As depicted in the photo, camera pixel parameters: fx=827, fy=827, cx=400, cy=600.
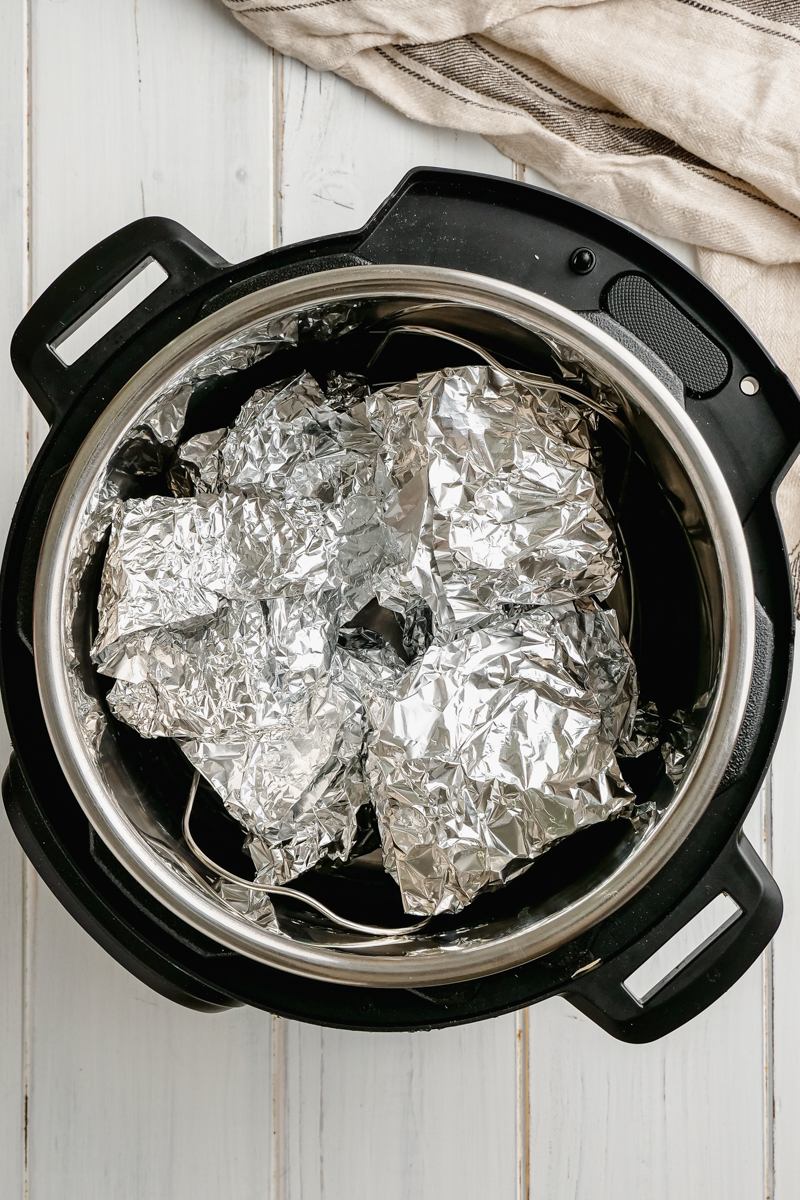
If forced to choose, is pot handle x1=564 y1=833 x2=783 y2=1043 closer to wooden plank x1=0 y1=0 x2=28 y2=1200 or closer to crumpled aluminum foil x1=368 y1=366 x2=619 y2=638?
crumpled aluminum foil x1=368 y1=366 x2=619 y2=638

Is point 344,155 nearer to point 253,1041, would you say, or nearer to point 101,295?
point 101,295

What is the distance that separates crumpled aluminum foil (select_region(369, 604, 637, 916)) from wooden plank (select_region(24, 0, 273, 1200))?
246 millimetres

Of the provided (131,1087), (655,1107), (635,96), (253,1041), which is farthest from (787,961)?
(635,96)

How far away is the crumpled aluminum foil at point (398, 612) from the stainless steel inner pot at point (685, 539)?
42mm

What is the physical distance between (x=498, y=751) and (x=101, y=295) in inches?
14.4

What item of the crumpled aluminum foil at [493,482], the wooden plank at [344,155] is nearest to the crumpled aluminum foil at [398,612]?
the crumpled aluminum foil at [493,482]

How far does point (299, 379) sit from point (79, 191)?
266 mm

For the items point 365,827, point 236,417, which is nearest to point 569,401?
point 236,417

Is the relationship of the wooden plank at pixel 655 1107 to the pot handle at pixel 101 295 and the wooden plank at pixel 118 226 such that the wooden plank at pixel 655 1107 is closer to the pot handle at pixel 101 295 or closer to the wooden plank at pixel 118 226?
the wooden plank at pixel 118 226

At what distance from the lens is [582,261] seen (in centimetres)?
45

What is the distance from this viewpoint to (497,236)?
457 mm

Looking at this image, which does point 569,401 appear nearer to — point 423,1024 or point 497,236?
point 497,236

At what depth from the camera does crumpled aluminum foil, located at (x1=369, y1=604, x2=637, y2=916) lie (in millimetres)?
525

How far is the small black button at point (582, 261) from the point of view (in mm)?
452
